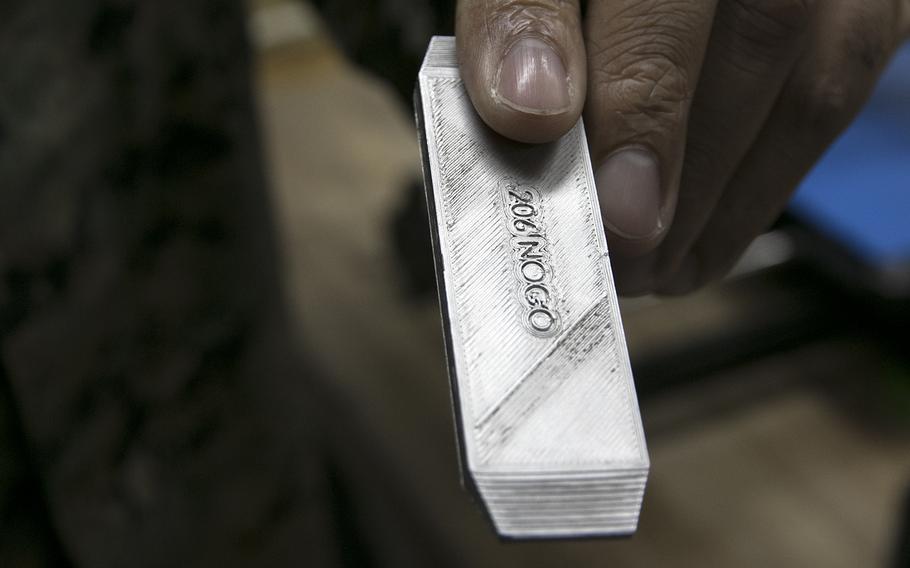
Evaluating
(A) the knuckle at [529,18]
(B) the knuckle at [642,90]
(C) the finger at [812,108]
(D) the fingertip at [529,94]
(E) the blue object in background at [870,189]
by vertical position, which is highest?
(A) the knuckle at [529,18]

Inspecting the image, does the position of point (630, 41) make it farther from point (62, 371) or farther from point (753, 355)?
point (753, 355)

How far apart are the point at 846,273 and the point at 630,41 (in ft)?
2.68

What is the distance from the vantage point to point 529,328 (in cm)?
27

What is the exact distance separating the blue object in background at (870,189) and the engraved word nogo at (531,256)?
728 millimetres

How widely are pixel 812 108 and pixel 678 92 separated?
0.09 metres

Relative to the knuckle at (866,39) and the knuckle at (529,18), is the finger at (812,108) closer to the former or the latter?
the knuckle at (866,39)

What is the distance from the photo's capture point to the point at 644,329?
45.5 inches

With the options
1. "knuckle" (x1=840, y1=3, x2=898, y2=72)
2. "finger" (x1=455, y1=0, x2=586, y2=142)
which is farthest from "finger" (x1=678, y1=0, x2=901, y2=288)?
"finger" (x1=455, y1=0, x2=586, y2=142)

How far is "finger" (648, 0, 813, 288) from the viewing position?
36cm

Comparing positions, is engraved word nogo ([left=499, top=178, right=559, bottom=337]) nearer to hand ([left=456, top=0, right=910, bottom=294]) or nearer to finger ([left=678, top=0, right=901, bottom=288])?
hand ([left=456, top=0, right=910, bottom=294])

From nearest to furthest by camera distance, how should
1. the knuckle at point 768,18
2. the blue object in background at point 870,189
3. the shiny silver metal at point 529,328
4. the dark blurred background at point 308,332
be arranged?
the shiny silver metal at point 529,328, the knuckle at point 768,18, the dark blurred background at point 308,332, the blue object in background at point 870,189

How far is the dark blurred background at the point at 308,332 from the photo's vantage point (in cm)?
49

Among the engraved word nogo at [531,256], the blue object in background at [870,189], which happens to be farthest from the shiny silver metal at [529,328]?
the blue object in background at [870,189]

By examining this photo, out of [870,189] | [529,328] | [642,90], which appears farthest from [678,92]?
[870,189]
